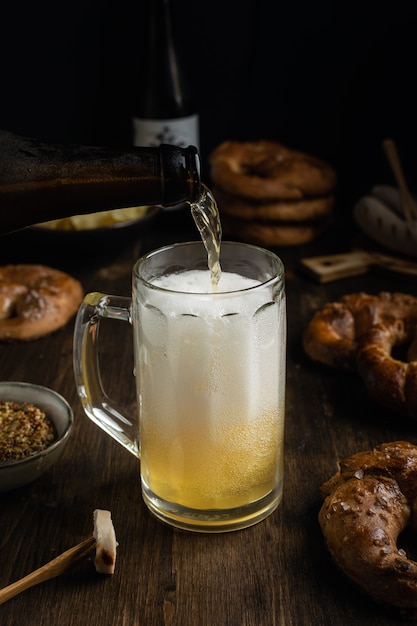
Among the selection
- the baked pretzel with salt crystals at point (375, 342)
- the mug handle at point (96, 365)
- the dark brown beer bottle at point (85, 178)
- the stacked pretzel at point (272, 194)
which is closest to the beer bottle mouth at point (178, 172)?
the dark brown beer bottle at point (85, 178)

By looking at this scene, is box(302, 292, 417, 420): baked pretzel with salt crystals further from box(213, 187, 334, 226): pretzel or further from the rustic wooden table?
box(213, 187, 334, 226): pretzel

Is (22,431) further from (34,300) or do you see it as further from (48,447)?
(34,300)

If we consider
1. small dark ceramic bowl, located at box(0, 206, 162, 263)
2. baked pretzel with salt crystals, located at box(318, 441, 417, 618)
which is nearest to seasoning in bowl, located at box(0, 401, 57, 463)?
baked pretzel with salt crystals, located at box(318, 441, 417, 618)

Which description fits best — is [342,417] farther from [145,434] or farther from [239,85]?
[239,85]

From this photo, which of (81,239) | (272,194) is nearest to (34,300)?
(81,239)

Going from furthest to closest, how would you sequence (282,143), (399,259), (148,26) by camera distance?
1. (282,143)
2. (148,26)
3. (399,259)

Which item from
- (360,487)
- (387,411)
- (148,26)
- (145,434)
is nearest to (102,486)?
(145,434)
